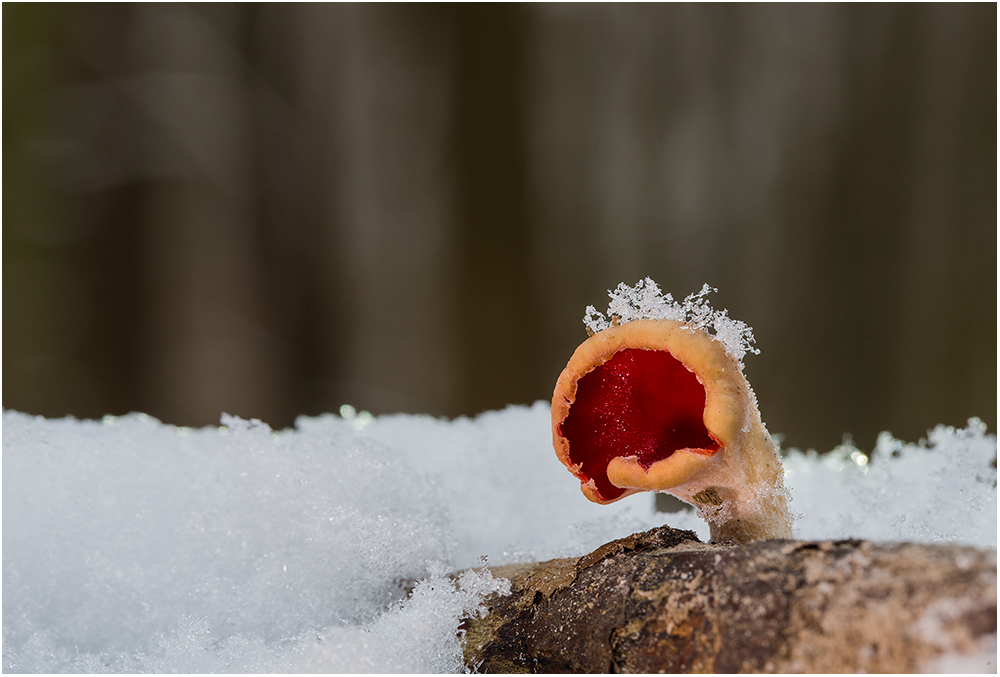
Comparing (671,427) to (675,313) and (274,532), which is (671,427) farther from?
(274,532)

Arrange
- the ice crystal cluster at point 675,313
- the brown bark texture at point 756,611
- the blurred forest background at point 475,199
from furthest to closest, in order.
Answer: the blurred forest background at point 475,199, the ice crystal cluster at point 675,313, the brown bark texture at point 756,611

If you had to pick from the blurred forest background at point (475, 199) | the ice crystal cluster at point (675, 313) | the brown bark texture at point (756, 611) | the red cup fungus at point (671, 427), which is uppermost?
the blurred forest background at point (475, 199)

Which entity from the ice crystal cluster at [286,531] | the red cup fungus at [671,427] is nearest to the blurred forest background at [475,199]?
the ice crystal cluster at [286,531]

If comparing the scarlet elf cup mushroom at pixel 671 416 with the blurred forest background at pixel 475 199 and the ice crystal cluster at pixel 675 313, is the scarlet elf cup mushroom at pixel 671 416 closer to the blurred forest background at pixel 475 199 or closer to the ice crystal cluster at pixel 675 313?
the ice crystal cluster at pixel 675 313

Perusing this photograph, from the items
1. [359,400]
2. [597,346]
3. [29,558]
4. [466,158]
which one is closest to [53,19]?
[466,158]

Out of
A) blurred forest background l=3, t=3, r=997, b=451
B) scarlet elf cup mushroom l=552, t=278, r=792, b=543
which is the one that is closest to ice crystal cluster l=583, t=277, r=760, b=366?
scarlet elf cup mushroom l=552, t=278, r=792, b=543

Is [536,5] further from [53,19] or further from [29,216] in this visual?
[29,216]

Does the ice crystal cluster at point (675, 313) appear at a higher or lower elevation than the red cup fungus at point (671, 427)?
higher

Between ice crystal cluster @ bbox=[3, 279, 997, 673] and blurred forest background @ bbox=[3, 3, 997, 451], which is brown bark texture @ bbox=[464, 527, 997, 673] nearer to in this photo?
ice crystal cluster @ bbox=[3, 279, 997, 673]
